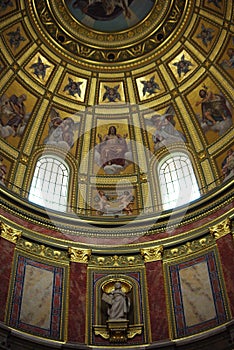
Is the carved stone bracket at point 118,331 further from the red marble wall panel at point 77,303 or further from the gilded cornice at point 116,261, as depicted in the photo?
the gilded cornice at point 116,261

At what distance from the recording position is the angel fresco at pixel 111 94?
24.8m

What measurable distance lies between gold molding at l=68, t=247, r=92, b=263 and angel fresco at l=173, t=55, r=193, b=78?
9.59 meters

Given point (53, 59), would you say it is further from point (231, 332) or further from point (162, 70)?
point (231, 332)

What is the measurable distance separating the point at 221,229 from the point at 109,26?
11416 mm

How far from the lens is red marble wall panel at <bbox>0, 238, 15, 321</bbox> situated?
16.9 m

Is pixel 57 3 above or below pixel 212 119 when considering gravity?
above

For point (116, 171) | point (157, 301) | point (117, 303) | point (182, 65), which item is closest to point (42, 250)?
point (117, 303)

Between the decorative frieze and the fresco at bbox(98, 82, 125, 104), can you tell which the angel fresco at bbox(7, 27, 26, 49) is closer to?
the fresco at bbox(98, 82, 125, 104)

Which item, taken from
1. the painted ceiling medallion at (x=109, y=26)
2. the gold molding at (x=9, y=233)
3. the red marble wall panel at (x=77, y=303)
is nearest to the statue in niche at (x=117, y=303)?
the red marble wall panel at (x=77, y=303)

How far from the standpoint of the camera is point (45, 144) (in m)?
23.4

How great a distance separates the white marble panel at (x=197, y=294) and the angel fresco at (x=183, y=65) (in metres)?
9.58

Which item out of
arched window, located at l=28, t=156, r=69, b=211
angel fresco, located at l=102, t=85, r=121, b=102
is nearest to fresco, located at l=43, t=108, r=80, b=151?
arched window, located at l=28, t=156, r=69, b=211

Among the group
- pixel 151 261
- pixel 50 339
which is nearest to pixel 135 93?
pixel 151 261

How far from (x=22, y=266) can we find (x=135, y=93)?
34.3 feet
